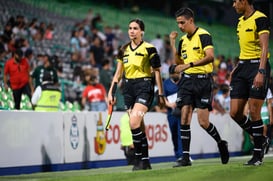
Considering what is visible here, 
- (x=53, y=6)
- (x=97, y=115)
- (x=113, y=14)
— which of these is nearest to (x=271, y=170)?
(x=97, y=115)

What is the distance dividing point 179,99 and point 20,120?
3677 mm

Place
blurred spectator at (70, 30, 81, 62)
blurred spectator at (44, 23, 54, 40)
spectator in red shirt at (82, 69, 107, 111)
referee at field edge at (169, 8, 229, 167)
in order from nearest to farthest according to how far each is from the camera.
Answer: referee at field edge at (169, 8, 229, 167), spectator in red shirt at (82, 69, 107, 111), blurred spectator at (70, 30, 81, 62), blurred spectator at (44, 23, 54, 40)

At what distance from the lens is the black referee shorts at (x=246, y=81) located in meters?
10.5

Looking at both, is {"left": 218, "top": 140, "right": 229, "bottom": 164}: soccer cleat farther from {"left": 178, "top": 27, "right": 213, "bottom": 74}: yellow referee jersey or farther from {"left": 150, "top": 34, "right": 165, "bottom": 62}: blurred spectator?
{"left": 150, "top": 34, "right": 165, "bottom": 62}: blurred spectator

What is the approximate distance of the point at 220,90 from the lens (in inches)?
907

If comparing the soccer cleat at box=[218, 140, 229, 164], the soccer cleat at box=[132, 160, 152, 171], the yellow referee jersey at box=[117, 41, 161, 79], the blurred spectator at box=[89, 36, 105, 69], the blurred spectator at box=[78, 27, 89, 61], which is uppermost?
the blurred spectator at box=[78, 27, 89, 61]

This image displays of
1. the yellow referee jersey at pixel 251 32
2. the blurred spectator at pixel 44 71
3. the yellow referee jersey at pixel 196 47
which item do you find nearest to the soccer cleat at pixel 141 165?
the yellow referee jersey at pixel 196 47

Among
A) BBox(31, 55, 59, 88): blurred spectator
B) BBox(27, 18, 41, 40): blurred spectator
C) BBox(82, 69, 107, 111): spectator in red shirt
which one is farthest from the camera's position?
BBox(27, 18, 41, 40): blurred spectator

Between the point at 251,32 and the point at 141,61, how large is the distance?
6.56ft

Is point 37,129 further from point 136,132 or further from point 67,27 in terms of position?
point 67,27

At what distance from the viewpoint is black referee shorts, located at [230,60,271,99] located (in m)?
10.5

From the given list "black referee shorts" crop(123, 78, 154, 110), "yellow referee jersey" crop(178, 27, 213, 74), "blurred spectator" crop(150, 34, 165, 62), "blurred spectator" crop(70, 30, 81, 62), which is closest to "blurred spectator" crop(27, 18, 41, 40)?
"blurred spectator" crop(70, 30, 81, 62)

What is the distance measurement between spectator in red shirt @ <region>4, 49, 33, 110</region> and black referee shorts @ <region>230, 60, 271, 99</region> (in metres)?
9.02

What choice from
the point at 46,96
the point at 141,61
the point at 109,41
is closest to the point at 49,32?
the point at 109,41
